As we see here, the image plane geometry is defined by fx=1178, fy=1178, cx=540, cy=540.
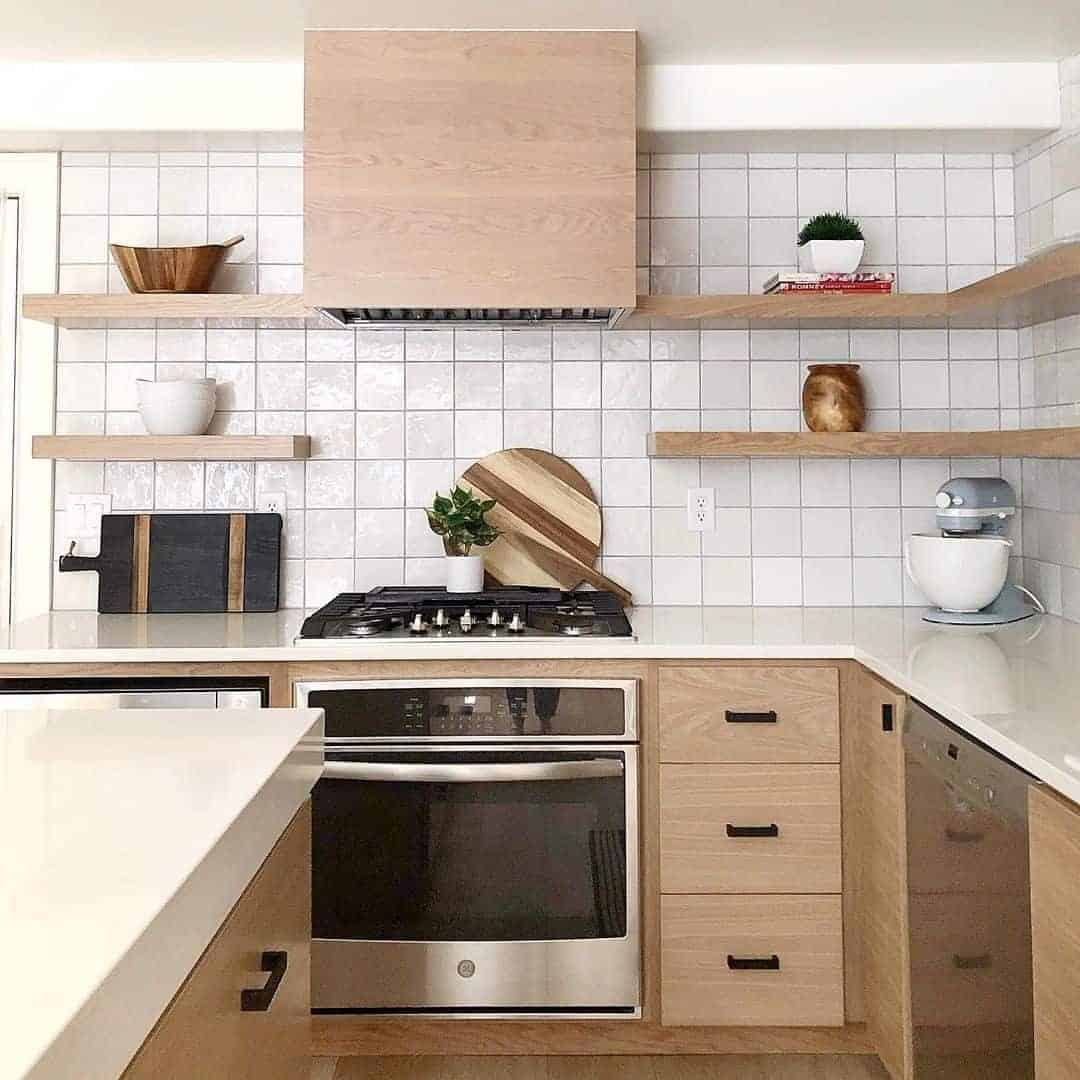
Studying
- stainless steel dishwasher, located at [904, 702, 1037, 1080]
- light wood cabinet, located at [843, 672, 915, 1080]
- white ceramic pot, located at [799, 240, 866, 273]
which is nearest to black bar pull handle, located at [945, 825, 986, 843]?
stainless steel dishwasher, located at [904, 702, 1037, 1080]

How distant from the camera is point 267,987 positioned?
1218 mm

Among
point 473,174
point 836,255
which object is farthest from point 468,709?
point 836,255

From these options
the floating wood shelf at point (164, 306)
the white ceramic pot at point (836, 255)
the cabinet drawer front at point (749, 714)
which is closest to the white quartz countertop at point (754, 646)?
the cabinet drawer front at point (749, 714)

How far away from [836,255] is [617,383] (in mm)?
645

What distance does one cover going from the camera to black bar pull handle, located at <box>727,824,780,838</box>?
251cm

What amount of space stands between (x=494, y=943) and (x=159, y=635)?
1.02 metres

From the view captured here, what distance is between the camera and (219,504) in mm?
3176

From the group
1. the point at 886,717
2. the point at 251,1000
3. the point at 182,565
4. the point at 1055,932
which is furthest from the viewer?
the point at 182,565

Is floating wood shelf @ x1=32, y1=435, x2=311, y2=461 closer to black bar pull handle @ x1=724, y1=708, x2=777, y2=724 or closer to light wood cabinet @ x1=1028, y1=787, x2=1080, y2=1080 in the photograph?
black bar pull handle @ x1=724, y1=708, x2=777, y2=724

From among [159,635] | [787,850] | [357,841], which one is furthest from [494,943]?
[159,635]

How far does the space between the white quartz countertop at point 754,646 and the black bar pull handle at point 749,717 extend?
12 centimetres

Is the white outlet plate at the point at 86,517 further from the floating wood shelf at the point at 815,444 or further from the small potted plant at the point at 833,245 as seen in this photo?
the small potted plant at the point at 833,245

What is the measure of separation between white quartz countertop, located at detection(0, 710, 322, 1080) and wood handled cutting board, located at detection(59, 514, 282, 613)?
1624 mm

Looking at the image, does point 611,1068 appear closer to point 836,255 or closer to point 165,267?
point 836,255
